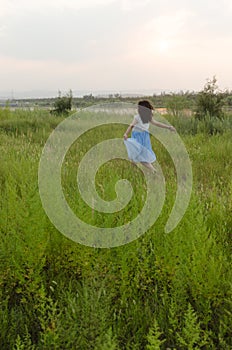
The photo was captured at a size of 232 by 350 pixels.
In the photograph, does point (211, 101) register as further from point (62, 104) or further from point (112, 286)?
point (112, 286)

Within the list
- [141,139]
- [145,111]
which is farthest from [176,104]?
[141,139]

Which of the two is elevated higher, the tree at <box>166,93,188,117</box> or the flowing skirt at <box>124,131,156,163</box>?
the tree at <box>166,93,188,117</box>

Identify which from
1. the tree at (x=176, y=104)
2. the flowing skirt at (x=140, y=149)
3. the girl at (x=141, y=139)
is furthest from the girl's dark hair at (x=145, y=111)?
the tree at (x=176, y=104)

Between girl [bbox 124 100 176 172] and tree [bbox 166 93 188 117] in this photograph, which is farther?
tree [bbox 166 93 188 117]

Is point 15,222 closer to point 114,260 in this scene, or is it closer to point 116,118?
point 114,260

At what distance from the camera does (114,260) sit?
8.37ft

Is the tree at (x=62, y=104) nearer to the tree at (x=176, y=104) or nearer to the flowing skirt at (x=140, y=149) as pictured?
the tree at (x=176, y=104)

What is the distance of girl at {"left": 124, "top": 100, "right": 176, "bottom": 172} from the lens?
6.70 m

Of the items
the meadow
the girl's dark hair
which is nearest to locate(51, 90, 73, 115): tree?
the girl's dark hair

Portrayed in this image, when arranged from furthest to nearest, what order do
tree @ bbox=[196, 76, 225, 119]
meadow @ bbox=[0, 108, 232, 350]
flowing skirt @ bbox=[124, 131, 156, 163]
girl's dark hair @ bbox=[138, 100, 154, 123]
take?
tree @ bbox=[196, 76, 225, 119] < girl's dark hair @ bbox=[138, 100, 154, 123] < flowing skirt @ bbox=[124, 131, 156, 163] < meadow @ bbox=[0, 108, 232, 350]

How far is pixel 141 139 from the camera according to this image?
6891 millimetres

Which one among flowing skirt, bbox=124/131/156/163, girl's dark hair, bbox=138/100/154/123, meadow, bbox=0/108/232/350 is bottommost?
meadow, bbox=0/108/232/350

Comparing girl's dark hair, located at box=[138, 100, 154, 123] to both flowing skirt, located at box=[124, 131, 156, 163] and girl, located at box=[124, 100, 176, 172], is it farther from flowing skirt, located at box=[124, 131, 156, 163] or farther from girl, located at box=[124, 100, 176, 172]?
flowing skirt, located at box=[124, 131, 156, 163]

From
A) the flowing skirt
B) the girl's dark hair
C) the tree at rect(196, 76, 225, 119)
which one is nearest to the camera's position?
the flowing skirt
